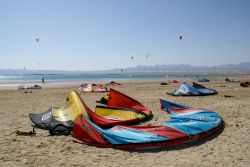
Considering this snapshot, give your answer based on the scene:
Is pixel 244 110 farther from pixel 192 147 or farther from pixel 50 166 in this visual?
pixel 50 166

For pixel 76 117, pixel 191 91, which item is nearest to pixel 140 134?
pixel 76 117

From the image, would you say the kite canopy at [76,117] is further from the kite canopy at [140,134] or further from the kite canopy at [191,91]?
the kite canopy at [191,91]

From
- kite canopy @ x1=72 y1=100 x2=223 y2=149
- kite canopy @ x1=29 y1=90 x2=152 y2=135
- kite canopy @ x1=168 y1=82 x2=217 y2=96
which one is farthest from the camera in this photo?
kite canopy @ x1=168 y1=82 x2=217 y2=96

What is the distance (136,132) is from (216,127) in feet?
9.20

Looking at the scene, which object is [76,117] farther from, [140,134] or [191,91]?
[191,91]

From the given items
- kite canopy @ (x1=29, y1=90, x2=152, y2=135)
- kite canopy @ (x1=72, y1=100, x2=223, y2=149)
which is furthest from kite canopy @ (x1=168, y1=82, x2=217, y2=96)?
kite canopy @ (x1=72, y1=100, x2=223, y2=149)

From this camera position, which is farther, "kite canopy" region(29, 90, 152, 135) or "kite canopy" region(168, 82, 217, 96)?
"kite canopy" region(168, 82, 217, 96)

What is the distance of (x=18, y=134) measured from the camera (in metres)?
8.66

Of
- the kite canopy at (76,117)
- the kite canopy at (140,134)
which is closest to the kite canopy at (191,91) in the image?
the kite canopy at (76,117)

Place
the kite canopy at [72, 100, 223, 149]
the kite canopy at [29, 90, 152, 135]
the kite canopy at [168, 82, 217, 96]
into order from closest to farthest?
the kite canopy at [72, 100, 223, 149] → the kite canopy at [29, 90, 152, 135] → the kite canopy at [168, 82, 217, 96]

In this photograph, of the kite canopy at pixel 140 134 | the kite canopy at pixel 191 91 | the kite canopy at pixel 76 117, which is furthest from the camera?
the kite canopy at pixel 191 91

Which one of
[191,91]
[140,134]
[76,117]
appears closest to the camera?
[140,134]

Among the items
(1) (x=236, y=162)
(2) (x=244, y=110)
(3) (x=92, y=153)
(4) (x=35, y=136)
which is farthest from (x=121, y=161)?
(2) (x=244, y=110)

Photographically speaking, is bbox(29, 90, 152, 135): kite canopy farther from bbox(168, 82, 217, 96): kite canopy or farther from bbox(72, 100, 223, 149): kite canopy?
bbox(168, 82, 217, 96): kite canopy
